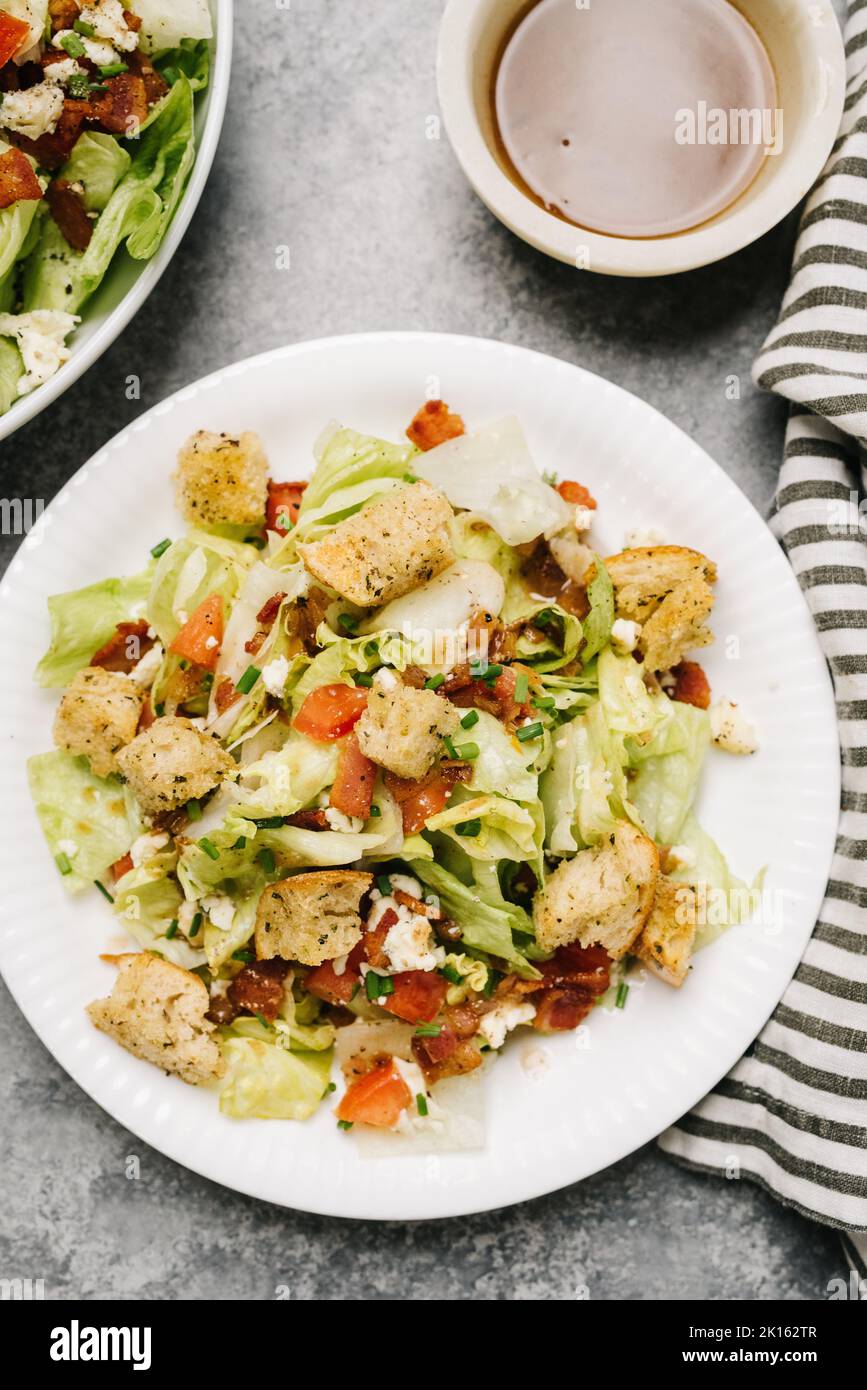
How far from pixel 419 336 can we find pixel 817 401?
3.08 feet

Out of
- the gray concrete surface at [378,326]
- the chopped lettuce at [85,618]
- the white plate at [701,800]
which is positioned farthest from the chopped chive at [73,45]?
the chopped lettuce at [85,618]

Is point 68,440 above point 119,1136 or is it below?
above

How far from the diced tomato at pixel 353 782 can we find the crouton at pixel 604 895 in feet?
1.53

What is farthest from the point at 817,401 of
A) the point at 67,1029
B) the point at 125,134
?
the point at 67,1029

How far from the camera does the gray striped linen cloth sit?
245cm

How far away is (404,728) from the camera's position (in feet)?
6.95

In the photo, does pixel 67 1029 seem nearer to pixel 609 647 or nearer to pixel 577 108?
pixel 609 647

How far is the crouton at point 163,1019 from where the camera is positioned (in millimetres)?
2354

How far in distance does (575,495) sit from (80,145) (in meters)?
1.36

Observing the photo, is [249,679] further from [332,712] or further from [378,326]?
[378,326]

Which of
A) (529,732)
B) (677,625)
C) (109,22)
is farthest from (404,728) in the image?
(109,22)

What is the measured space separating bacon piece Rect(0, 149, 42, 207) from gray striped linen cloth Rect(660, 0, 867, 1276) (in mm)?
1696
